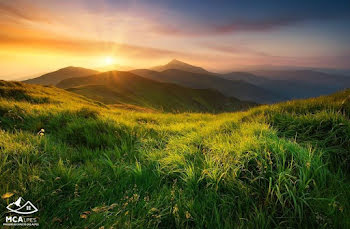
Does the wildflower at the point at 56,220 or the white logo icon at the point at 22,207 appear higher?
the white logo icon at the point at 22,207

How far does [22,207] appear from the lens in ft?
6.89

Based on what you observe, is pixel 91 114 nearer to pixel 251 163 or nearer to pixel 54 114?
pixel 54 114

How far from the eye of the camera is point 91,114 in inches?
289

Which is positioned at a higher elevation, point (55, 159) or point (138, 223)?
point (55, 159)

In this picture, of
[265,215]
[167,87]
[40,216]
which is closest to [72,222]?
[40,216]

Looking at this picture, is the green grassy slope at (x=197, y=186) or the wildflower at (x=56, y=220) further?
the green grassy slope at (x=197, y=186)

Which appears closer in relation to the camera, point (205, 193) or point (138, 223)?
point (138, 223)

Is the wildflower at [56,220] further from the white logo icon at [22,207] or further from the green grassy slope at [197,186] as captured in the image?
the white logo icon at [22,207]

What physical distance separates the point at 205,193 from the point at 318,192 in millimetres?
1429

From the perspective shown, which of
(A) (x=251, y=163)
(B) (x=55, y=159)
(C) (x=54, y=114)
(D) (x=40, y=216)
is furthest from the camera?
(C) (x=54, y=114)

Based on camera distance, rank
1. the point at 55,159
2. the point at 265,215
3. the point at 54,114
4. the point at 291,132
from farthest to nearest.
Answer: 1. the point at 54,114
2. the point at 291,132
3. the point at 55,159
4. the point at 265,215

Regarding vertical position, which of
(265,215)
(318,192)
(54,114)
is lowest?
(265,215)

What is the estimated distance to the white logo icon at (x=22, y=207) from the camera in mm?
2039

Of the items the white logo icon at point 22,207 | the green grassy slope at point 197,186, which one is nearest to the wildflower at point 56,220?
the green grassy slope at point 197,186
